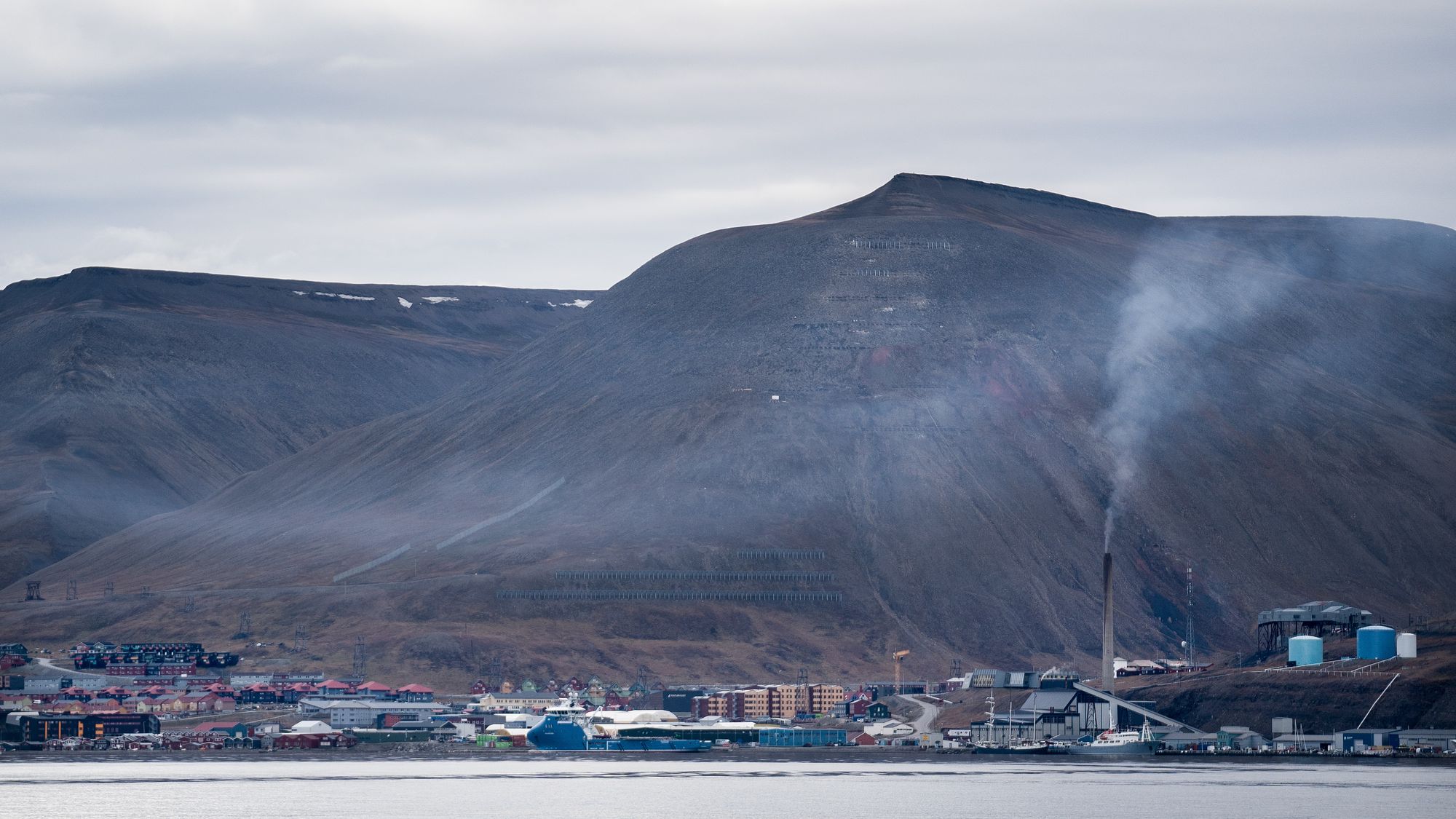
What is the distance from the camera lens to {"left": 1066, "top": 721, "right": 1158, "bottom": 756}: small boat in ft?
527

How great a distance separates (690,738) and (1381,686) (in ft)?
174

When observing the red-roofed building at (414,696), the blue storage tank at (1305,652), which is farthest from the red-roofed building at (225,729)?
the blue storage tank at (1305,652)

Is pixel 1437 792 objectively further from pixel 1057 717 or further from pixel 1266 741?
pixel 1057 717

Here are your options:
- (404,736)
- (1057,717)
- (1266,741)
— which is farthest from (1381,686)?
(404,736)

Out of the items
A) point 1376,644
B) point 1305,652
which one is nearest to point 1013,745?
point 1305,652

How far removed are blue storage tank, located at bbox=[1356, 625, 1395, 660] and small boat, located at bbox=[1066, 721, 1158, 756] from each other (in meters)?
17.2

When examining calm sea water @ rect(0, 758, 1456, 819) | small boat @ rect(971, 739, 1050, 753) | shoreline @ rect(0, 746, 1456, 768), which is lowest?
calm sea water @ rect(0, 758, 1456, 819)

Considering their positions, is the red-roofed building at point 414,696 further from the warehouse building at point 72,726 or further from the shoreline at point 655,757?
the warehouse building at point 72,726

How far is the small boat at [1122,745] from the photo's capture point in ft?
527

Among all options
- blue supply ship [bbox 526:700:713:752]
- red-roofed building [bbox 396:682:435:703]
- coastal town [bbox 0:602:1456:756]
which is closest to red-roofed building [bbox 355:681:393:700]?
coastal town [bbox 0:602:1456:756]

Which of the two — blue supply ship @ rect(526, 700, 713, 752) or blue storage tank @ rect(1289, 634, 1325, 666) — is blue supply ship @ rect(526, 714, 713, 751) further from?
blue storage tank @ rect(1289, 634, 1325, 666)

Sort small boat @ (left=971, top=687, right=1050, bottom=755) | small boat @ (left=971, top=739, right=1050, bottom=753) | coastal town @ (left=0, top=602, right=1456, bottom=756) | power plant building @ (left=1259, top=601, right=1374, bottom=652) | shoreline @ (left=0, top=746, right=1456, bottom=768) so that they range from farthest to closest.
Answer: power plant building @ (left=1259, top=601, right=1374, bottom=652)
small boat @ (left=971, top=687, right=1050, bottom=755)
small boat @ (left=971, top=739, right=1050, bottom=753)
coastal town @ (left=0, top=602, right=1456, bottom=756)
shoreline @ (left=0, top=746, right=1456, bottom=768)

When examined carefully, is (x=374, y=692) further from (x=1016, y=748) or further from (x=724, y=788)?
(x=724, y=788)

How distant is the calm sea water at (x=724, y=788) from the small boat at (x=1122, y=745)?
820cm
